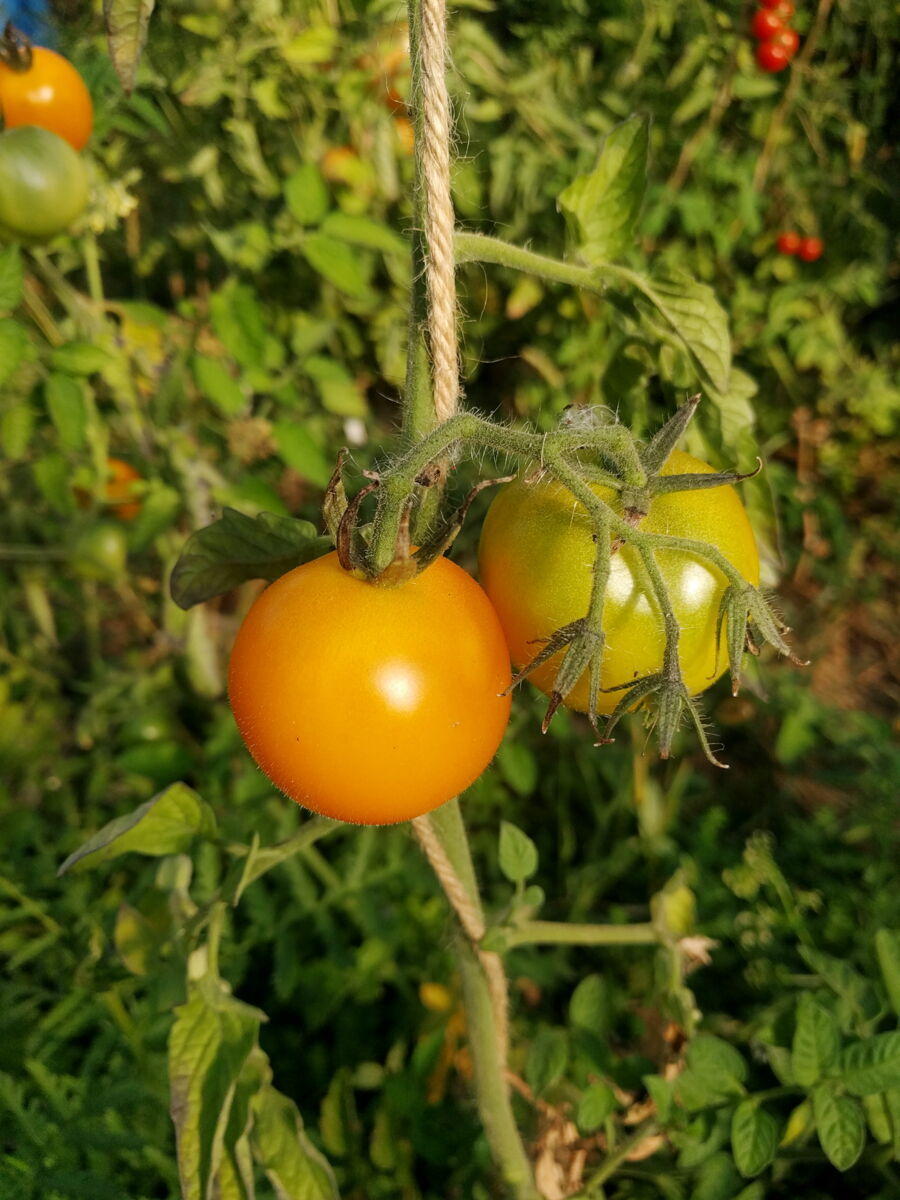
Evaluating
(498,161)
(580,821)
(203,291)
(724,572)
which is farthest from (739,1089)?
(203,291)

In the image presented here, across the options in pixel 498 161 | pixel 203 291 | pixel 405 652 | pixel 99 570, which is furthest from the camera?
pixel 203 291

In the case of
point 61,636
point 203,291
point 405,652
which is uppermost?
point 405,652

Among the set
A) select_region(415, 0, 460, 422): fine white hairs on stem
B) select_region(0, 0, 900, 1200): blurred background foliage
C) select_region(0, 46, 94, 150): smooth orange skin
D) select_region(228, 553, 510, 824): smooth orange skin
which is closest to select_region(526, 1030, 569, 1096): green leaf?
select_region(0, 0, 900, 1200): blurred background foliage

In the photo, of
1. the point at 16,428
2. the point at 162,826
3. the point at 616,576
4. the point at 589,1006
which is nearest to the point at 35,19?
the point at 16,428

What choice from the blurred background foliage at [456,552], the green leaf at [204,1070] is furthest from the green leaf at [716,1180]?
the green leaf at [204,1070]

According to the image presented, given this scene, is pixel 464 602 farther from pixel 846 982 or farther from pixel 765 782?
pixel 765 782

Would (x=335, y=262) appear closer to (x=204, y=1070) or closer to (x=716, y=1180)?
(x=204, y=1070)

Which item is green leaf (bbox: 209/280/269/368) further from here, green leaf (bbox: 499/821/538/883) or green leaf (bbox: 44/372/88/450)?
green leaf (bbox: 499/821/538/883)
